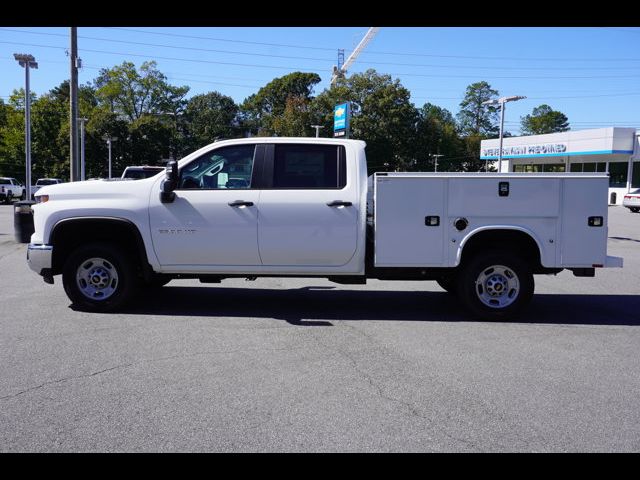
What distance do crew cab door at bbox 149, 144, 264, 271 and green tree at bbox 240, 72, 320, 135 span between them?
8330 centimetres

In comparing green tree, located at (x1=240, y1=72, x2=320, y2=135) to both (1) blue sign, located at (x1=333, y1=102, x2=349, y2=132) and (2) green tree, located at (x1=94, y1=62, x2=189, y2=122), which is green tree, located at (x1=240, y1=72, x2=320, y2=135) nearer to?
(2) green tree, located at (x1=94, y1=62, x2=189, y2=122)

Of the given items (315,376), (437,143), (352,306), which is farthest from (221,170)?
(437,143)

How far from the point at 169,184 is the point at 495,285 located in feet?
13.6

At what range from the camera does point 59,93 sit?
103 m

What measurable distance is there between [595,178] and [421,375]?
3579 millimetres

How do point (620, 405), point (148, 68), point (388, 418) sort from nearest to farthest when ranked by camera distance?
point (388, 418), point (620, 405), point (148, 68)

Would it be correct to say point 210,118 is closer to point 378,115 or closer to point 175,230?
point 378,115

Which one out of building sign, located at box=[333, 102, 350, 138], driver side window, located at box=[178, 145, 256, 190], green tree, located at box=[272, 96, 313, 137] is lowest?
driver side window, located at box=[178, 145, 256, 190]

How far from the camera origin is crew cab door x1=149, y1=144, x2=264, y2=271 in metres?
7.60

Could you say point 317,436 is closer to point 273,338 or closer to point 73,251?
point 273,338

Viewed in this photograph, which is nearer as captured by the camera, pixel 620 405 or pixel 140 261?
pixel 620 405

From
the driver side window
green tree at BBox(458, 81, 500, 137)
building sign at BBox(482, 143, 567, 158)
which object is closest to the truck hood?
the driver side window

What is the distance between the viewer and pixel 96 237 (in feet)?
26.2
